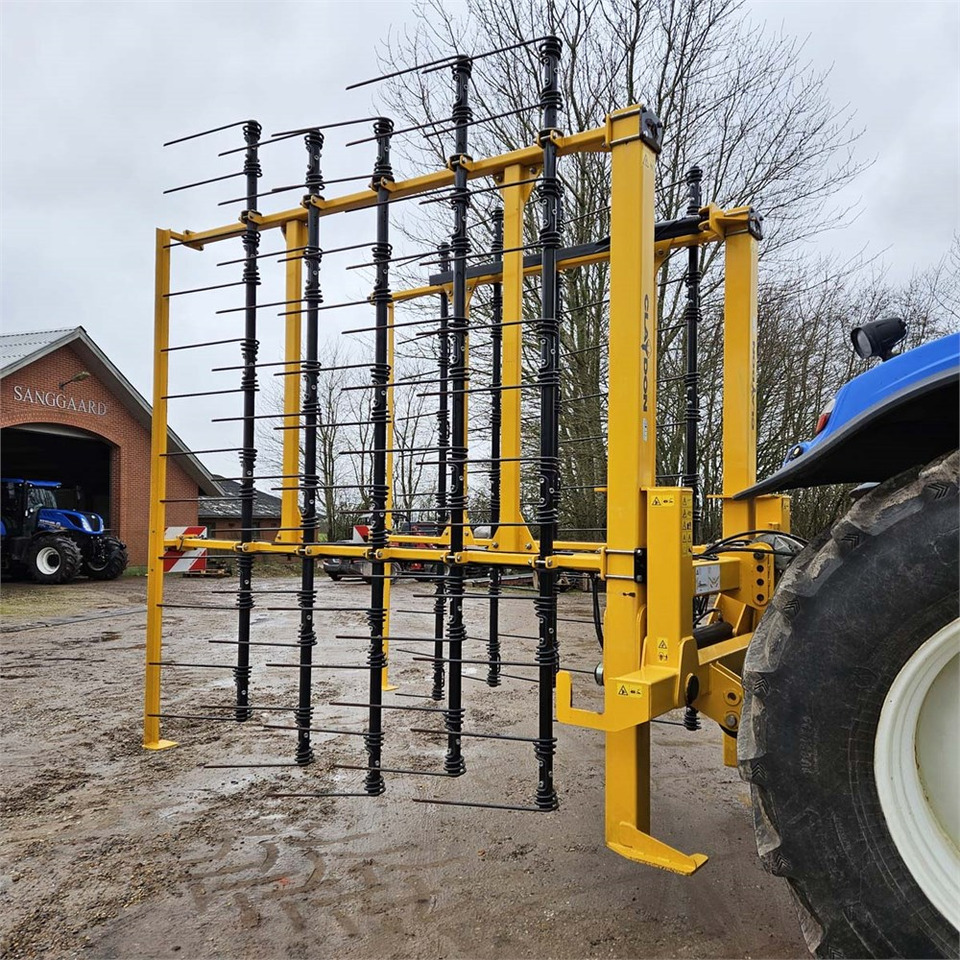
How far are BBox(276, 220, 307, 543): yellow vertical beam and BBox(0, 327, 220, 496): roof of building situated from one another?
14565 mm

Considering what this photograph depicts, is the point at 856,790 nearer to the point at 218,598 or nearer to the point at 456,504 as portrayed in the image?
the point at 456,504

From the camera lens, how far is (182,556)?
4172 millimetres

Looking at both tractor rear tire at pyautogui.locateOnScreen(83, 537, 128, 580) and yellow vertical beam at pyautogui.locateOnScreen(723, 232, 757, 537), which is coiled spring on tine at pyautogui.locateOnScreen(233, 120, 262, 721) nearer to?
yellow vertical beam at pyautogui.locateOnScreen(723, 232, 757, 537)

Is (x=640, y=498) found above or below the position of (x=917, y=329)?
below

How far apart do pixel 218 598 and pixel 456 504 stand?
1242cm

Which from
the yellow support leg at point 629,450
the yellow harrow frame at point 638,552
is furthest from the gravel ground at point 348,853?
the yellow support leg at point 629,450

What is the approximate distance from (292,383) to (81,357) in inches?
653

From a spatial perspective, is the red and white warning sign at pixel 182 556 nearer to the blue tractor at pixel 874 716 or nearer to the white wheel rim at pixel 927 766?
the blue tractor at pixel 874 716

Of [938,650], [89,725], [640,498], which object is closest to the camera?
[938,650]

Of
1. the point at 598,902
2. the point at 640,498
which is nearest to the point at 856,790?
the point at 640,498

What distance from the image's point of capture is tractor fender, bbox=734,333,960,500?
1.60 meters

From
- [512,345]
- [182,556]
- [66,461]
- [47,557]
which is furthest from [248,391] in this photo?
[66,461]

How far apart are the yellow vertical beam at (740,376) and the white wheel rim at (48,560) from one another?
54.3 feet

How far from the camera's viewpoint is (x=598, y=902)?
2639mm
